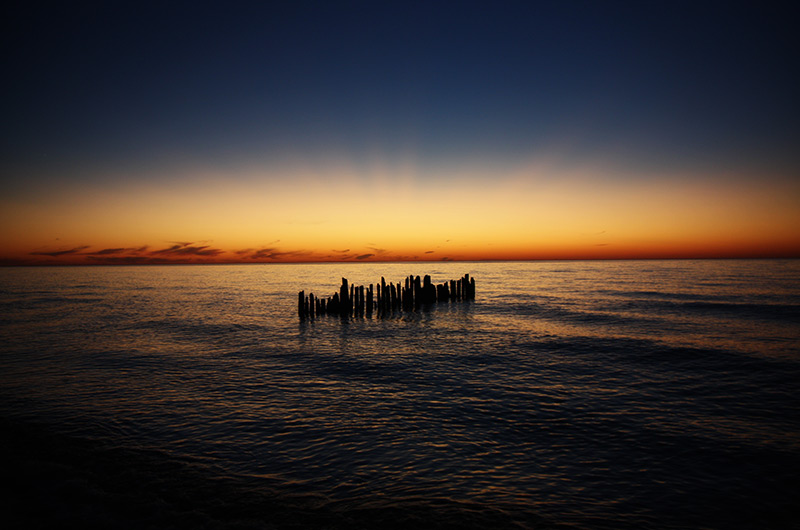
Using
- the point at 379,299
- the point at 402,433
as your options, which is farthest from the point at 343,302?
the point at 402,433

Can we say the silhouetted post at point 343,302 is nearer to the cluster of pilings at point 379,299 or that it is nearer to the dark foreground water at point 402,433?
the cluster of pilings at point 379,299

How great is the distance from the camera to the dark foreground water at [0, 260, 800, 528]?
584 cm

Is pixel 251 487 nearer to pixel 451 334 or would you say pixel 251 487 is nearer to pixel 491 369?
pixel 491 369

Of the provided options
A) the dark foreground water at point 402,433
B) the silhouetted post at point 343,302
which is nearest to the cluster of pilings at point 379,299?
the silhouetted post at point 343,302

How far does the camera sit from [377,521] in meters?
5.48

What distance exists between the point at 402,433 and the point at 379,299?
73.3 ft

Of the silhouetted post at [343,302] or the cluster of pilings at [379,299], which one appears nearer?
the cluster of pilings at [379,299]

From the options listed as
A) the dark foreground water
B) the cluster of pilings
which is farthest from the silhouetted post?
the dark foreground water

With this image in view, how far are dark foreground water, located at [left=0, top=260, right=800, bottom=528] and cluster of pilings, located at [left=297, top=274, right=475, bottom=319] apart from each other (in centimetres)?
947

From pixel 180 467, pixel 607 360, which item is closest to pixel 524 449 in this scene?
pixel 180 467

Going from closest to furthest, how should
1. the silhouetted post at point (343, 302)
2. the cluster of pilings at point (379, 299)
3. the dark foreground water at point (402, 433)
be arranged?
the dark foreground water at point (402, 433) < the cluster of pilings at point (379, 299) < the silhouetted post at point (343, 302)

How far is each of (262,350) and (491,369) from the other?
10.1 m

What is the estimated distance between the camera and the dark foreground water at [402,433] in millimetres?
5844

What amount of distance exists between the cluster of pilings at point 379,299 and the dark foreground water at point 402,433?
947 cm
